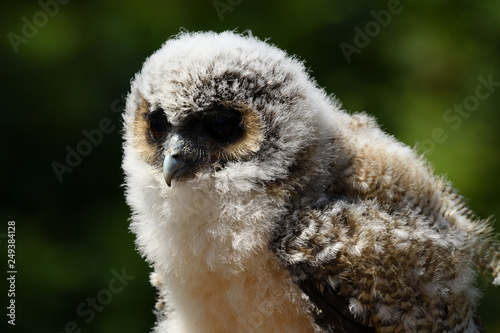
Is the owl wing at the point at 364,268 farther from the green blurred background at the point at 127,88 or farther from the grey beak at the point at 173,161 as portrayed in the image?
the green blurred background at the point at 127,88

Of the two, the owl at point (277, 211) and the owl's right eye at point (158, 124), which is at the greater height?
the owl's right eye at point (158, 124)

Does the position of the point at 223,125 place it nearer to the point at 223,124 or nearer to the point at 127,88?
the point at 223,124

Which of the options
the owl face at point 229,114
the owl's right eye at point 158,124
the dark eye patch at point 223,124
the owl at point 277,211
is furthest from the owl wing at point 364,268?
the owl's right eye at point 158,124

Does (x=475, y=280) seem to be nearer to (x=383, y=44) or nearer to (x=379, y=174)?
(x=379, y=174)

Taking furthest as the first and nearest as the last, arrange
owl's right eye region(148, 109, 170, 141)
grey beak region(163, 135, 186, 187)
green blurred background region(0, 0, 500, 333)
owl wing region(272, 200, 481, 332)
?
green blurred background region(0, 0, 500, 333), owl's right eye region(148, 109, 170, 141), grey beak region(163, 135, 186, 187), owl wing region(272, 200, 481, 332)

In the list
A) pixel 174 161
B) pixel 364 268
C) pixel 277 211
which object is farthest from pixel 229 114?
pixel 364 268

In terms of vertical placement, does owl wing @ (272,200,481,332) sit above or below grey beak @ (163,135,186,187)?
below

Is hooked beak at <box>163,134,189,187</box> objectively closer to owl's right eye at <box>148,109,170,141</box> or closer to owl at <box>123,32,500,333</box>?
owl at <box>123,32,500,333</box>

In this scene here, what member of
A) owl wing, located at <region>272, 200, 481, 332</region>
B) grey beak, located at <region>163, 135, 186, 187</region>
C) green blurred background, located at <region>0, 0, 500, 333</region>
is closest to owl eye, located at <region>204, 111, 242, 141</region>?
grey beak, located at <region>163, 135, 186, 187</region>

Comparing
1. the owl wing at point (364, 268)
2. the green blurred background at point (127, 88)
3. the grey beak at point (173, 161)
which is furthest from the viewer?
the green blurred background at point (127, 88)
